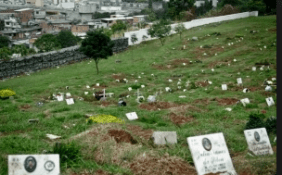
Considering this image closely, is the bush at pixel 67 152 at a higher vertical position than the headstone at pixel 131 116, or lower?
higher

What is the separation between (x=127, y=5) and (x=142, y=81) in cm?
11565

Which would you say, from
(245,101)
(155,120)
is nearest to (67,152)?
(155,120)

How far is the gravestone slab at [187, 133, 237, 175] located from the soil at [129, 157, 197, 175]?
281 mm

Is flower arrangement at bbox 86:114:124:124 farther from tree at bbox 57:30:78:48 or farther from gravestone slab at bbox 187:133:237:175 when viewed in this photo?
tree at bbox 57:30:78:48

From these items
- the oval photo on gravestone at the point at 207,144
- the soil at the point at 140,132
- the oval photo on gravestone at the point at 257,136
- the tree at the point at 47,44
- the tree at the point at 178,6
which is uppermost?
the tree at the point at 178,6

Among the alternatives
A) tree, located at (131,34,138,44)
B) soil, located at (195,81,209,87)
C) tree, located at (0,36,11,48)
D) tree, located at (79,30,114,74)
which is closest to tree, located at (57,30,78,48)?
tree, located at (0,36,11,48)

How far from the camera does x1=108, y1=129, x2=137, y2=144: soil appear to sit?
7742 mm

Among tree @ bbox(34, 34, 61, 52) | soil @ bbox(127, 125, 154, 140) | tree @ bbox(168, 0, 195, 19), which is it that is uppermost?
tree @ bbox(168, 0, 195, 19)

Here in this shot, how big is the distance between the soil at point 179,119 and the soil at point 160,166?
3854mm

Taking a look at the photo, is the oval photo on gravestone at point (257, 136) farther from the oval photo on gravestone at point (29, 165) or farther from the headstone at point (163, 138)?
the oval photo on gravestone at point (29, 165)

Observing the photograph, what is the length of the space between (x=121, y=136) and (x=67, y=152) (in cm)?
158

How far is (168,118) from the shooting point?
10875 millimetres

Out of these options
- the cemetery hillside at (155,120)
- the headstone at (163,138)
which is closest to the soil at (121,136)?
the cemetery hillside at (155,120)

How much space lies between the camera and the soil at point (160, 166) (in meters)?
6.36
